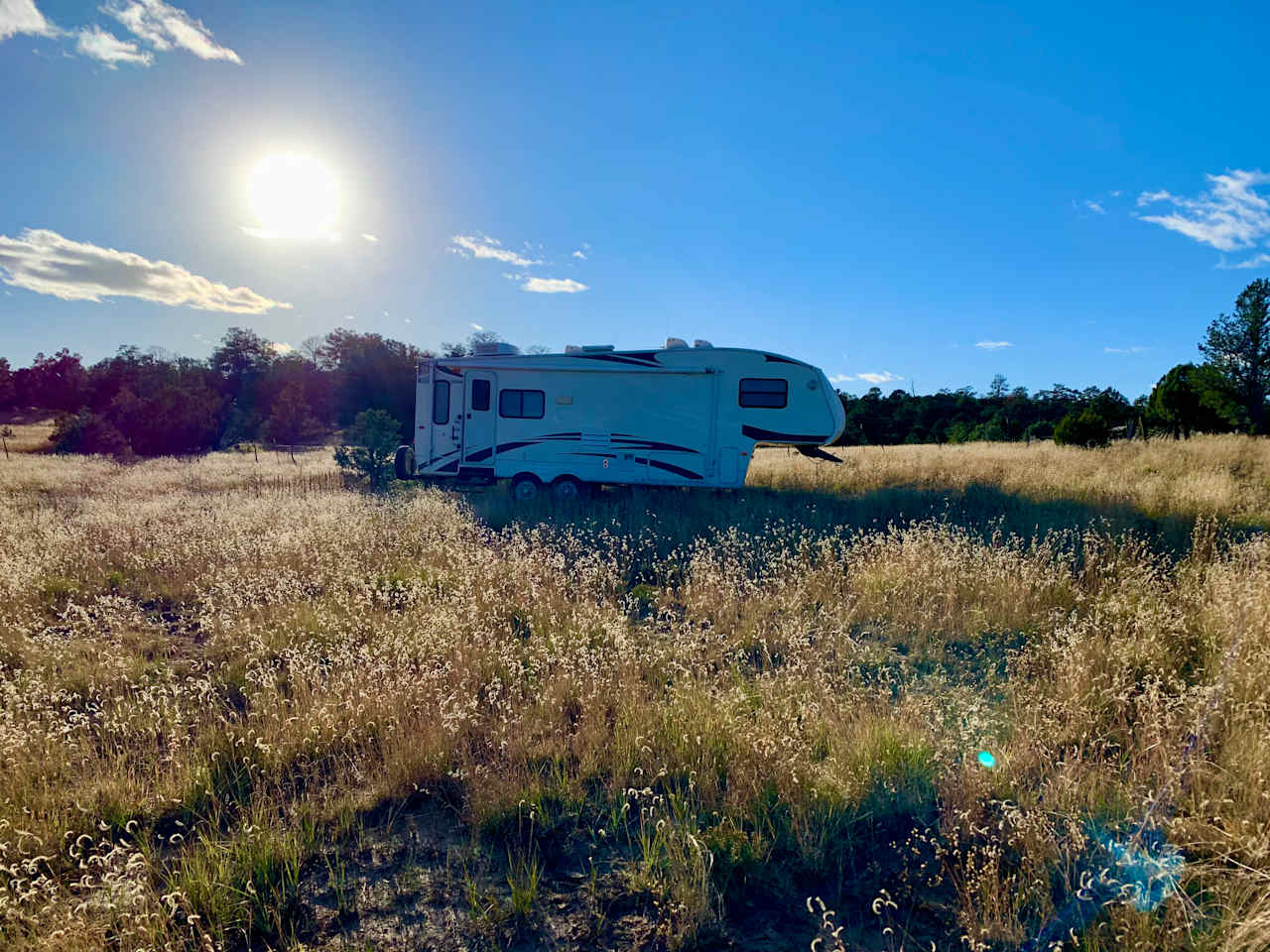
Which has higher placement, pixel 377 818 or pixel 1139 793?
pixel 1139 793

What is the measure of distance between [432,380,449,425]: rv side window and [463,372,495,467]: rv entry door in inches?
19.3

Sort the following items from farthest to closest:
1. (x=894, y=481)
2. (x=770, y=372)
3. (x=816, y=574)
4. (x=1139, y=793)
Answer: (x=894, y=481)
(x=770, y=372)
(x=816, y=574)
(x=1139, y=793)

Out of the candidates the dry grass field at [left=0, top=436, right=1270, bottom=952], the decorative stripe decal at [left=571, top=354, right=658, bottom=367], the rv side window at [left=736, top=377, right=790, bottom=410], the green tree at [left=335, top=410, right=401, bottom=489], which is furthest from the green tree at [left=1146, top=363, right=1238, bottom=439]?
the green tree at [left=335, top=410, right=401, bottom=489]

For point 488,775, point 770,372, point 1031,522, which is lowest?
point 488,775

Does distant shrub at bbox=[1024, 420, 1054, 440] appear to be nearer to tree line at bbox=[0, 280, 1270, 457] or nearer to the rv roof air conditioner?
tree line at bbox=[0, 280, 1270, 457]

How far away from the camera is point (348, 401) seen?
156ft

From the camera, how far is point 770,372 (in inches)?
468

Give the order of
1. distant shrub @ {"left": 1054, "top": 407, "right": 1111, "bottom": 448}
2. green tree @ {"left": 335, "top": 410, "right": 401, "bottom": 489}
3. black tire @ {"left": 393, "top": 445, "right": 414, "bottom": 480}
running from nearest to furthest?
black tire @ {"left": 393, "top": 445, "right": 414, "bottom": 480} → green tree @ {"left": 335, "top": 410, "right": 401, "bottom": 489} → distant shrub @ {"left": 1054, "top": 407, "right": 1111, "bottom": 448}

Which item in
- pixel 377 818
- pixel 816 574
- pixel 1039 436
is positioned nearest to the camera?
pixel 377 818

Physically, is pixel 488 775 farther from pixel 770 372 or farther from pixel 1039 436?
pixel 1039 436

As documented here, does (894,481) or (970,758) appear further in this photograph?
(894,481)

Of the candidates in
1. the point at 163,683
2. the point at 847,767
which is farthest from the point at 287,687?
the point at 847,767

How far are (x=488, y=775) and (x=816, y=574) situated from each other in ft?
14.5

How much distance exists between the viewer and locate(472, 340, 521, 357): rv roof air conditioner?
13.3 metres
